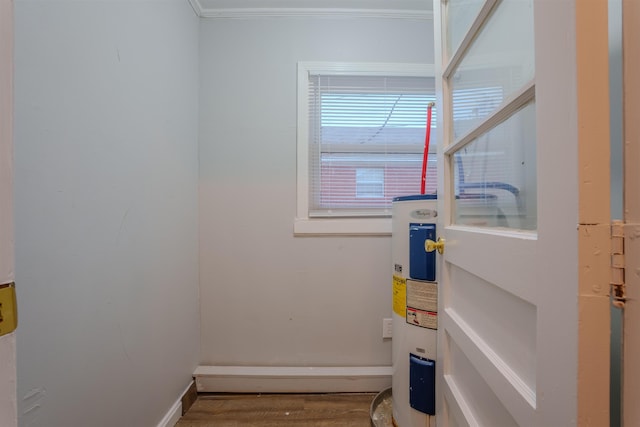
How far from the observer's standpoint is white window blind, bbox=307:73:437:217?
157 cm

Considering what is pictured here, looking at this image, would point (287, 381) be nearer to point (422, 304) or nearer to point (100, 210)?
point (422, 304)

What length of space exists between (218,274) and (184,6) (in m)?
1.52

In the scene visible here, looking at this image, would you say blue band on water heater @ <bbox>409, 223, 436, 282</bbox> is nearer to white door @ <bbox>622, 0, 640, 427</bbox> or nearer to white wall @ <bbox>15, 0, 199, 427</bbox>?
white door @ <bbox>622, 0, 640, 427</bbox>

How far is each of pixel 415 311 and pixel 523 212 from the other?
65 centimetres

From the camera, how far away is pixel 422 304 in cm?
101

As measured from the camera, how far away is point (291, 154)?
154cm

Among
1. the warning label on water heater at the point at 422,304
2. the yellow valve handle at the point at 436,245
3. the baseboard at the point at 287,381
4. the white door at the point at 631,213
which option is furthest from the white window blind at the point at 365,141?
the white door at the point at 631,213

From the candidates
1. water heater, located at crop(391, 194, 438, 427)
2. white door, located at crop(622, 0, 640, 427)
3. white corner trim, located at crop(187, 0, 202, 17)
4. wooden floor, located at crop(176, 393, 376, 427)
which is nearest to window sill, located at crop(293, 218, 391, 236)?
water heater, located at crop(391, 194, 438, 427)

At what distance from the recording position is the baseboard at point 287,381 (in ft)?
4.76

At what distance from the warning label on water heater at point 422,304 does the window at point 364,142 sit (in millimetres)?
597

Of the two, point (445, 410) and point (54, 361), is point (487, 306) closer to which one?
point (445, 410)

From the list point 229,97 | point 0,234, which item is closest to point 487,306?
point 0,234

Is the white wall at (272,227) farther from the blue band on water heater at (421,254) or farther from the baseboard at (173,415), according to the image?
the blue band on water heater at (421,254)

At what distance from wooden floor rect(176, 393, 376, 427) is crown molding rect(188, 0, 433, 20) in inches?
88.9
